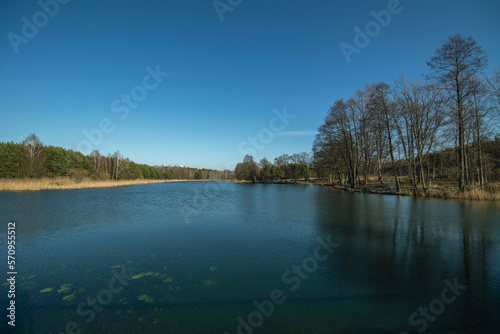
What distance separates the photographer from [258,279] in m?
4.91

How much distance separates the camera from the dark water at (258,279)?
3457 millimetres

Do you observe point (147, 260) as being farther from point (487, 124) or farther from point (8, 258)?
point (487, 124)

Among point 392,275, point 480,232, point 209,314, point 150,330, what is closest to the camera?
point 150,330

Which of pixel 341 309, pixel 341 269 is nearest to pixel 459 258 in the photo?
pixel 341 269

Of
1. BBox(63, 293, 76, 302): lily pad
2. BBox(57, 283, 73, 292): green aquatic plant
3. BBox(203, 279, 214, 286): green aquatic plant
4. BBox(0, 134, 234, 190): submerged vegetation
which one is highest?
BBox(0, 134, 234, 190): submerged vegetation

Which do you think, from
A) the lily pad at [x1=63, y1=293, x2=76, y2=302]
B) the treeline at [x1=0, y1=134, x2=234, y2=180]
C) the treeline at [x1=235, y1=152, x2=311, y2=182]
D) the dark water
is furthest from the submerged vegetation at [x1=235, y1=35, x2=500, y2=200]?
the treeline at [x1=0, y1=134, x2=234, y2=180]

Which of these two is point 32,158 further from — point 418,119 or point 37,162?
point 418,119

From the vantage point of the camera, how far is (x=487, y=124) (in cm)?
2098

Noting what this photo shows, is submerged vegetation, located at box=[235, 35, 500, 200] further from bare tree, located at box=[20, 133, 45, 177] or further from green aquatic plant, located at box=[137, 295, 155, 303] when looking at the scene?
bare tree, located at box=[20, 133, 45, 177]

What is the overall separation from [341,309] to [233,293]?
1947 millimetres

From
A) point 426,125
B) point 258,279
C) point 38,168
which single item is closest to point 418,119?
point 426,125

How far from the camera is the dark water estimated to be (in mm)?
3457

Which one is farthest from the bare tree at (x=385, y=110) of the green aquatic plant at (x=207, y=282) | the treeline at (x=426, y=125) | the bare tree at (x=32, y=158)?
the bare tree at (x=32, y=158)

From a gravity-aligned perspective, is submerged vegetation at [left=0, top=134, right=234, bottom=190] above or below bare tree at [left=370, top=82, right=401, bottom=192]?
below
